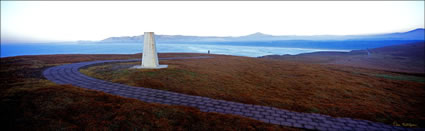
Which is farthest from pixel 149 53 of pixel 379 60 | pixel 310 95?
pixel 379 60

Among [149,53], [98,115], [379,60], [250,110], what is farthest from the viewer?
[379,60]

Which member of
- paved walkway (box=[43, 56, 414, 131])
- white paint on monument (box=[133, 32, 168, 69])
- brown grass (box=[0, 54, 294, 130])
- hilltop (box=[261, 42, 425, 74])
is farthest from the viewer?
hilltop (box=[261, 42, 425, 74])

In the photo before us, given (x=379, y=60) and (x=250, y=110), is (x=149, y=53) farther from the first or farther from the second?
(x=379, y=60)

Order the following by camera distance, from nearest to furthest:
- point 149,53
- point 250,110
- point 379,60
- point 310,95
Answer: point 250,110 < point 310,95 < point 149,53 < point 379,60

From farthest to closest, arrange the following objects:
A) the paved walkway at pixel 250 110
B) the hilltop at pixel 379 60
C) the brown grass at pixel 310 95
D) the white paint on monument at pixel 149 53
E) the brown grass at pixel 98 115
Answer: the hilltop at pixel 379 60, the white paint on monument at pixel 149 53, the brown grass at pixel 310 95, the paved walkway at pixel 250 110, the brown grass at pixel 98 115

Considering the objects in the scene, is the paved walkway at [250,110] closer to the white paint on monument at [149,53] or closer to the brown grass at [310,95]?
the brown grass at [310,95]

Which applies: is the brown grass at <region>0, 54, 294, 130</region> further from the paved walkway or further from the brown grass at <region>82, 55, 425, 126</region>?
the brown grass at <region>82, 55, 425, 126</region>

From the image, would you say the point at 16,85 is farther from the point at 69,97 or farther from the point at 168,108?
the point at 168,108

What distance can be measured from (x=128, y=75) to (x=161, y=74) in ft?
5.47

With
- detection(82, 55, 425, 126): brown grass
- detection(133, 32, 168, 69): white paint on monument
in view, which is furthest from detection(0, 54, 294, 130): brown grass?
detection(133, 32, 168, 69): white paint on monument

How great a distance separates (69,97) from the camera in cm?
604

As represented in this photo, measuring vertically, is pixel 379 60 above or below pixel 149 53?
below

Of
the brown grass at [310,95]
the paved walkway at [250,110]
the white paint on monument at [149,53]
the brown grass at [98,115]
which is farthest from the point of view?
the white paint on monument at [149,53]

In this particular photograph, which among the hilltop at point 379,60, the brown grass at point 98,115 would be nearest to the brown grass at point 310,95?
the brown grass at point 98,115
